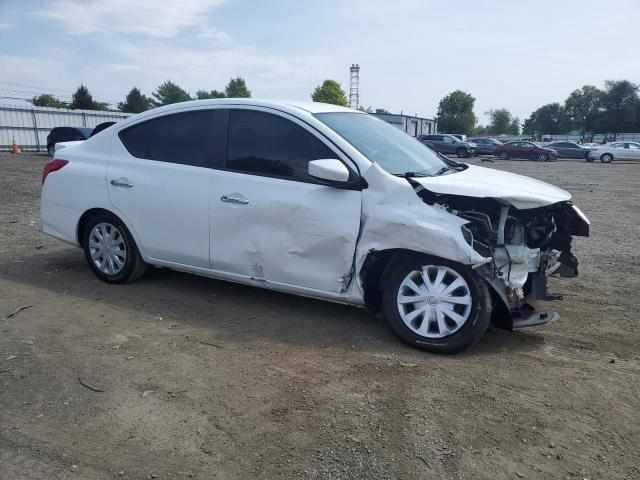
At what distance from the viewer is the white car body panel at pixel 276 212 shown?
3.83 m

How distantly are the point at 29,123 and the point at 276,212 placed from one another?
105ft

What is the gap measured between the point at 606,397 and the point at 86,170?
4881 mm

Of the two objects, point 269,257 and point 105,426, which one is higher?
point 269,257

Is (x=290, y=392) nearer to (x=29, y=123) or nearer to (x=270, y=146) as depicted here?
(x=270, y=146)

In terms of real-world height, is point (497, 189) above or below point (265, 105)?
below

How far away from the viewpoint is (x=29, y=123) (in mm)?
30672

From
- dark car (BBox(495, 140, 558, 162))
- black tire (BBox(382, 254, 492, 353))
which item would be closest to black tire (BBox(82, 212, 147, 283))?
black tire (BBox(382, 254, 492, 353))

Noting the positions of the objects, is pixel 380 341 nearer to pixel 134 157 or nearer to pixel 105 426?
pixel 105 426

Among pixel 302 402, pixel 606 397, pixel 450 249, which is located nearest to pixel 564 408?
pixel 606 397

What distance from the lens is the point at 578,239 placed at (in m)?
7.70

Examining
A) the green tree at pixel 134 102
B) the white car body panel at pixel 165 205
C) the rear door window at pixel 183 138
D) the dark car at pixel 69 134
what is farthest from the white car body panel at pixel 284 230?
the green tree at pixel 134 102

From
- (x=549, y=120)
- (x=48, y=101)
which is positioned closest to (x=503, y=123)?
(x=549, y=120)

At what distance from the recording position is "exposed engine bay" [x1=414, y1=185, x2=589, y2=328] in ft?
12.5

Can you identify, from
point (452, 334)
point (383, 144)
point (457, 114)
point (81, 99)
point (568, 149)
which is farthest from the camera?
point (457, 114)
